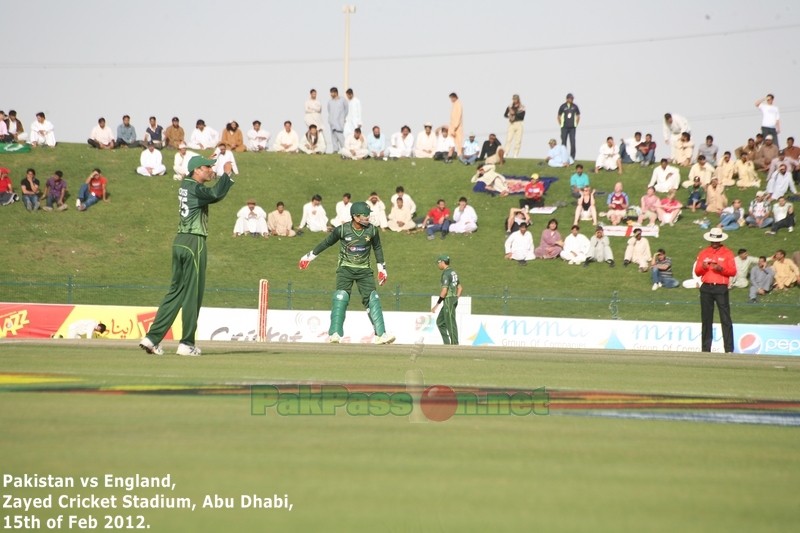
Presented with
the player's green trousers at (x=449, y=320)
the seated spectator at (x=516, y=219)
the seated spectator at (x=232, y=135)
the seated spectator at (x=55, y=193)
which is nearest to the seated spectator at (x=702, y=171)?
the seated spectator at (x=516, y=219)

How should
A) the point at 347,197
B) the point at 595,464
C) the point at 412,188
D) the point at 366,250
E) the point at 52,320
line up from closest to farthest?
the point at 595,464, the point at 366,250, the point at 52,320, the point at 347,197, the point at 412,188

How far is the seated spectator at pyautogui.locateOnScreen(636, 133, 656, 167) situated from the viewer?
35656mm

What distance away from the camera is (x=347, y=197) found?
2994 centimetres

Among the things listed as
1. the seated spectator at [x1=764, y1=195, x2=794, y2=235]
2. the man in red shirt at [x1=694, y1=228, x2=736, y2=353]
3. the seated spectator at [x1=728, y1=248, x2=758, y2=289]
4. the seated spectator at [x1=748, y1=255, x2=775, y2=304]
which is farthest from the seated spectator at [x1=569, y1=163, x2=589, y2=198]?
the man in red shirt at [x1=694, y1=228, x2=736, y2=353]

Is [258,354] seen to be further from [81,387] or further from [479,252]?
[479,252]

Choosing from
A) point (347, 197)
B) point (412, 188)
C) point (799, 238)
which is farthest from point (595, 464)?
point (412, 188)

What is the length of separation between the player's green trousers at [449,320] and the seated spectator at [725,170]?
15.4 metres

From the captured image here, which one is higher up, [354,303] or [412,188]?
[412,188]

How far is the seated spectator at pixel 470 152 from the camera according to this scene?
36344mm

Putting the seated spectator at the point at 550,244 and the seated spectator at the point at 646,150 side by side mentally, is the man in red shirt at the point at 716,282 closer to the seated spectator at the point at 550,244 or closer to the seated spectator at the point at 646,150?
the seated spectator at the point at 550,244

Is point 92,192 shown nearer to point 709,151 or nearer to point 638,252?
point 638,252

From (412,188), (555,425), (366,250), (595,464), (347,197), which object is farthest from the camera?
(412,188)

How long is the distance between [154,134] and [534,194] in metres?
14.7

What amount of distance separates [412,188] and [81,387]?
28.8 metres
